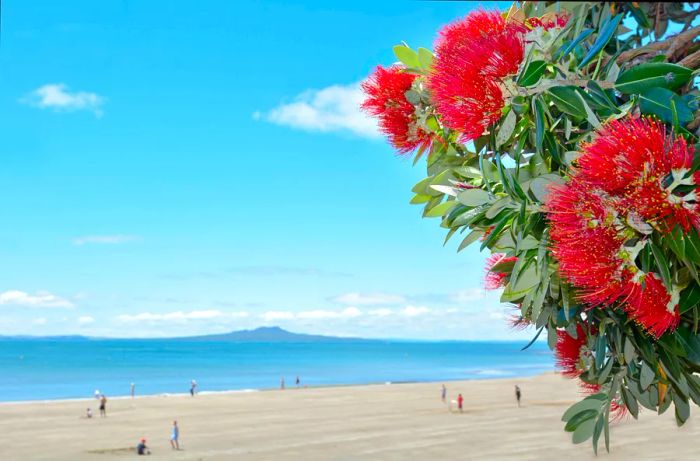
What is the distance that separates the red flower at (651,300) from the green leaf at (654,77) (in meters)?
0.43

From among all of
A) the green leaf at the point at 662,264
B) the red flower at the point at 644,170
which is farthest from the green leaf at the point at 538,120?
the green leaf at the point at 662,264

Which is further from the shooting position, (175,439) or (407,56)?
(175,439)

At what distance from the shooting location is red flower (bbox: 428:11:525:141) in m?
1.83

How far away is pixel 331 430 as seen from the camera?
26.4m

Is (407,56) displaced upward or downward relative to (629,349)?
upward

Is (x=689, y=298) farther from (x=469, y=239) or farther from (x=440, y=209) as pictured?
(x=440, y=209)

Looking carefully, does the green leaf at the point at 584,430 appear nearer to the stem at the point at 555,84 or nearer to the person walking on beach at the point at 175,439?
the stem at the point at 555,84

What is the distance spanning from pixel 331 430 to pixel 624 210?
84.6 ft

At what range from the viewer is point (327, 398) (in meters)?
41.6

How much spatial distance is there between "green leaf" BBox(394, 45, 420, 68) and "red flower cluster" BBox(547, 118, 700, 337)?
0.82m

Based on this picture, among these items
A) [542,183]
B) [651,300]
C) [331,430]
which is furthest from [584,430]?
[331,430]

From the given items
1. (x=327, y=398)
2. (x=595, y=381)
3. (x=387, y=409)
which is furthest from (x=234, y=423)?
(x=595, y=381)

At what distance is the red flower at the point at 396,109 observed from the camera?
7.95ft

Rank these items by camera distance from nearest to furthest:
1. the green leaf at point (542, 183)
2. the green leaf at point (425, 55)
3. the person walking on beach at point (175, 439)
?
the green leaf at point (542, 183) → the green leaf at point (425, 55) → the person walking on beach at point (175, 439)
